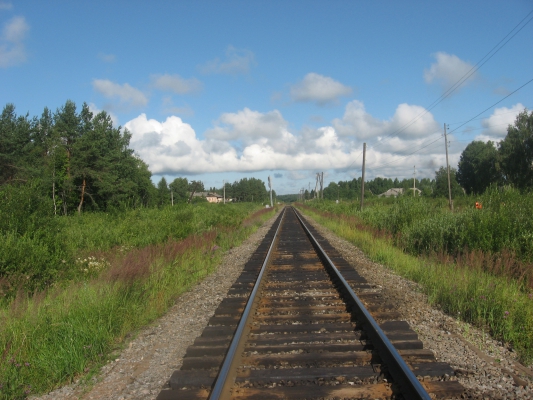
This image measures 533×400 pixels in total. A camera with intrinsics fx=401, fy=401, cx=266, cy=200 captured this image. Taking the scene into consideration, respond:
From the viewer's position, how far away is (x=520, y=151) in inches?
2203

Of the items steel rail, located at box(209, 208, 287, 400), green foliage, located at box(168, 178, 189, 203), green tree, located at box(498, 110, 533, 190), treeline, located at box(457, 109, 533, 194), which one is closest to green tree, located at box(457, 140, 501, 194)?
treeline, located at box(457, 109, 533, 194)

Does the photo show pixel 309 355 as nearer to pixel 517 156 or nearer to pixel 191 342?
pixel 191 342

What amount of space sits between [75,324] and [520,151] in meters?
64.0

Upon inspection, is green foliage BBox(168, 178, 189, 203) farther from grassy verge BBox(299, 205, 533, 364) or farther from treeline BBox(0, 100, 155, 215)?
grassy verge BBox(299, 205, 533, 364)

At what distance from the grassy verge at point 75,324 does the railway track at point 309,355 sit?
1163 millimetres

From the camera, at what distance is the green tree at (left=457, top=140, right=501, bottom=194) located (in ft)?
241

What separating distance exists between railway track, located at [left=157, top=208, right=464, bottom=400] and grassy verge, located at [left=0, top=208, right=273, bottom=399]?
1163 mm

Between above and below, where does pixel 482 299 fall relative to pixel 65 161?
below

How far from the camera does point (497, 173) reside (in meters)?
65.0

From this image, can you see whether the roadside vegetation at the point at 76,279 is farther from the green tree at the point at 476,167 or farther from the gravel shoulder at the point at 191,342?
the green tree at the point at 476,167

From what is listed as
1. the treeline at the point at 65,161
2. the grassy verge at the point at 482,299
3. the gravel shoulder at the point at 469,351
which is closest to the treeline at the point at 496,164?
the grassy verge at the point at 482,299

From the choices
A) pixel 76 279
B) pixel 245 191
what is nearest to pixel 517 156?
pixel 76 279

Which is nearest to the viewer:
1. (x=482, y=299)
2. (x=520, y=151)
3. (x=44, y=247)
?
(x=482, y=299)

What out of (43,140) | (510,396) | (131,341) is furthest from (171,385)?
(43,140)
